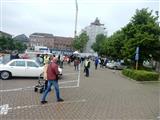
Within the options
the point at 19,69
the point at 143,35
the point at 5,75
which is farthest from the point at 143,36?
the point at 5,75

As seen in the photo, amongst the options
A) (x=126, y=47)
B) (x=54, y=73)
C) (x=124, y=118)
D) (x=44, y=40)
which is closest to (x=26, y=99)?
(x=54, y=73)

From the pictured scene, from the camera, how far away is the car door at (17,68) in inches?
774

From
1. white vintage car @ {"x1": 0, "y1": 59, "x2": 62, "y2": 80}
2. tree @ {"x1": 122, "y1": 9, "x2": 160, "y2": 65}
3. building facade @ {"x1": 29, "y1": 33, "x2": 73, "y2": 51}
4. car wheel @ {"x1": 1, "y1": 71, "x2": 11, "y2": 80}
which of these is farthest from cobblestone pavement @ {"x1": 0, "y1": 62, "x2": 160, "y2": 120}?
building facade @ {"x1": 29, "y1": 33, "x2": 73, "y2": 51}

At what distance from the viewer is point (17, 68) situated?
19.7m

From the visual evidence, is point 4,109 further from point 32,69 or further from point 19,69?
point 32,69

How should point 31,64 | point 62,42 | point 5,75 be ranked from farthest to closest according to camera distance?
point 62,42 → point 31,64 → point 5,75

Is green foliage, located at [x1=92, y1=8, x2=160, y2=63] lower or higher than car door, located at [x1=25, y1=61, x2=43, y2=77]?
higher

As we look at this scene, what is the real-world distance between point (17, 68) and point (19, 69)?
0.48 feet

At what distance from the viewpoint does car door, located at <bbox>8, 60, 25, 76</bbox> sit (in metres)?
19.7

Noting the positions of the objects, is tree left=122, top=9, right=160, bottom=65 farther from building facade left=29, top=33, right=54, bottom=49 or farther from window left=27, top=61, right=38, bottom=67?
building facade left=29, top=33, right=54, bottom=49

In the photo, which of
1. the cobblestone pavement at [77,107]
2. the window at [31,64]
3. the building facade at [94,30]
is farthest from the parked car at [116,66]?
the building facade at [94,30]

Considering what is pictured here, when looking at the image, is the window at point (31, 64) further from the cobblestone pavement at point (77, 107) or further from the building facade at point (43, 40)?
the building facade at point (43, 40)

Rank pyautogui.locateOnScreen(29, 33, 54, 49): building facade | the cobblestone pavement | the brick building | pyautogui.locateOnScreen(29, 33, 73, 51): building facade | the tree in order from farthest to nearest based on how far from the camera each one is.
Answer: the brick building < pyautogui.locateOnScreen(29, 33, 73, 51): building facade < pyautogui.locateOnScreen(29, 33, 54, 49): building facade < the tree < the cobblestone pavement

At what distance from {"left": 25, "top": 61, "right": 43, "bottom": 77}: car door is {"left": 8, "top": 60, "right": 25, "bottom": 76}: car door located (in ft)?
1.08
